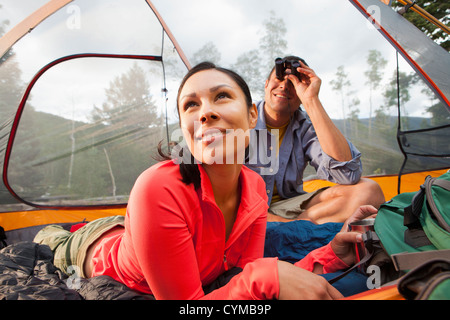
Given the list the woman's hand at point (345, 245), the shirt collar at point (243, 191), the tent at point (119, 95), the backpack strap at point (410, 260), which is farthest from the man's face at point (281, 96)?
the backpack strap at point (410, 260)

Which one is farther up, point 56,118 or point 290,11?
point 290,11

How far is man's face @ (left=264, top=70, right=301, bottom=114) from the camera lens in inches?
59.3

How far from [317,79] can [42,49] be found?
76.3 inches

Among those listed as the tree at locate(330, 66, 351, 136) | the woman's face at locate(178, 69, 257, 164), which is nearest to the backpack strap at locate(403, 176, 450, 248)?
the woman's face at locate(178, 69, 257, 164)

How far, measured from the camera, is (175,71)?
2.23 metres

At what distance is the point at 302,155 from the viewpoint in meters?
1.62

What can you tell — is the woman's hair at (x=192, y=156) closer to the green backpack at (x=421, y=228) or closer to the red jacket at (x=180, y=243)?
the red jacket at (x=180, y=243)

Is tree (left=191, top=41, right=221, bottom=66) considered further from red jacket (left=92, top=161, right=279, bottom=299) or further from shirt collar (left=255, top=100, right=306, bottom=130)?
red jacket (left=92, top=161, right=279, bottom=299)

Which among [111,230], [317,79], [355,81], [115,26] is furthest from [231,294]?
[115,26]

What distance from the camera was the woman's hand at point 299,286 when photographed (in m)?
0.49

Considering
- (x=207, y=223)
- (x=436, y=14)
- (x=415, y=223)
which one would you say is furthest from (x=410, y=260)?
(x=436, y=14)

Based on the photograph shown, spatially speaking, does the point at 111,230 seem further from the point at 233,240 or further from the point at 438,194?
the point at 438,194

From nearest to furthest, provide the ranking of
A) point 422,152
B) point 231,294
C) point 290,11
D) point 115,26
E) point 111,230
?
point 231,294 < point 111,230 < point 422,152 < point 290,11 < point 115,26

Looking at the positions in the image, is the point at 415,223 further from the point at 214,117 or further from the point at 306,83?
the point at 306,83
